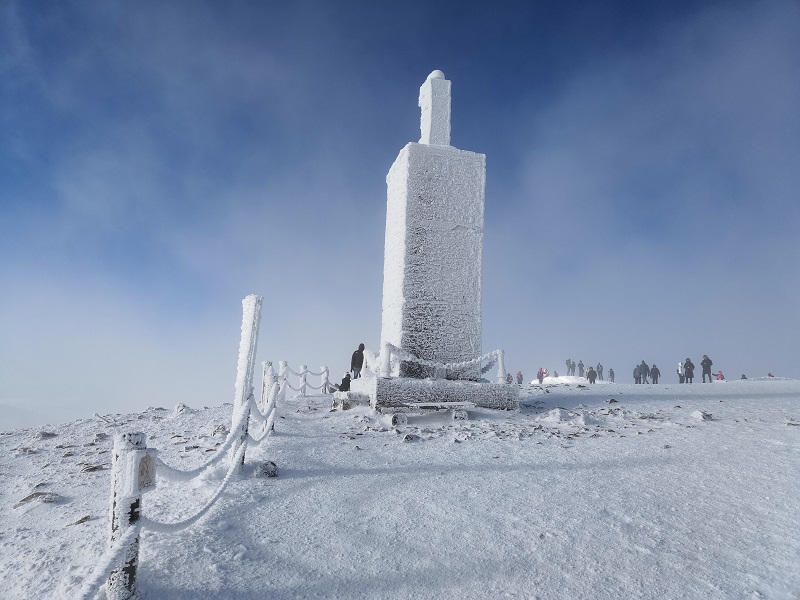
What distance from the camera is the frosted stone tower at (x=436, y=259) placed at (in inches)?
416

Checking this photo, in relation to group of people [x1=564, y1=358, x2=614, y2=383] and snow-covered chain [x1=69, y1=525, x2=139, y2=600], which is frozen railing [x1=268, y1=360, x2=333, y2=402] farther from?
group of people [x1=564, y1=358, x2=614, y2=383]

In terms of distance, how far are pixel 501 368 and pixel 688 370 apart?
17.7 meters

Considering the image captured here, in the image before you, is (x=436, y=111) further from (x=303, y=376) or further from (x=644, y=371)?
(x=644, y=371)

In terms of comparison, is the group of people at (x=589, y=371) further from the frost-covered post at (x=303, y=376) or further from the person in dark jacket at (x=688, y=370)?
the frost-covered post at (x=303, y=376)

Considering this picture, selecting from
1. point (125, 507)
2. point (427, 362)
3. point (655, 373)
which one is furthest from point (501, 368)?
point (655, 373)

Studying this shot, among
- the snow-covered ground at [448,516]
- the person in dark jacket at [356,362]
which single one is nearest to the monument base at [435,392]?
the snow-covered ground at [448,516]

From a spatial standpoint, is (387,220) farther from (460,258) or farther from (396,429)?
(396,429)

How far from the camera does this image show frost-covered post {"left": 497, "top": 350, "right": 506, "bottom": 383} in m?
10.2

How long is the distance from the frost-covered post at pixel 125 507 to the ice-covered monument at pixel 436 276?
7046mm

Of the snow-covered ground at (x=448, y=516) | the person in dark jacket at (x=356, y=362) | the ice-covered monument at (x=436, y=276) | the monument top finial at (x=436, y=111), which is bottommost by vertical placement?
the snow-covered ground at (x=448, y=516)

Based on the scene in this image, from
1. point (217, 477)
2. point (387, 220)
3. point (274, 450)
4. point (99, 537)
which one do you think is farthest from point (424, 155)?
point (99, 537)

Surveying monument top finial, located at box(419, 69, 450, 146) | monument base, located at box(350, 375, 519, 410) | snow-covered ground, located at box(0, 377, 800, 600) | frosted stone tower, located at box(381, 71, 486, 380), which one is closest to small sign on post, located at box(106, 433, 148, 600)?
snow-covered ground, located at box(0, 377, 800, 600)

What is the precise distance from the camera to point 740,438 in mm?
7254

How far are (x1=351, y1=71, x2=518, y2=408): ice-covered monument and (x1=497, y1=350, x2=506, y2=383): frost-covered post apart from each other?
13.5 inches
